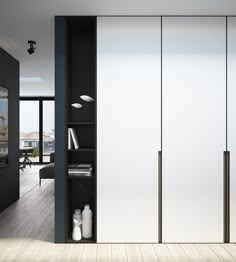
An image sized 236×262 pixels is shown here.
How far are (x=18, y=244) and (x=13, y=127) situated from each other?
2268mm

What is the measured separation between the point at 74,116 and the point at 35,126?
705 centimetres

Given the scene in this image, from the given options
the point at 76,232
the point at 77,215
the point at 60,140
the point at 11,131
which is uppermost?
the point at 11,131

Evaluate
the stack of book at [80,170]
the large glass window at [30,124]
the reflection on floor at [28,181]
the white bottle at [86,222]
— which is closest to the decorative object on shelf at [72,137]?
the stack of book at [80,170]

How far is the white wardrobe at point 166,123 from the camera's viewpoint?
115 inches

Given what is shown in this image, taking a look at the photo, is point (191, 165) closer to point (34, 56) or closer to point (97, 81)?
point (97, 81)

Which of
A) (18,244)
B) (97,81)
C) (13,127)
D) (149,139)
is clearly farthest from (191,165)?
(13,127)

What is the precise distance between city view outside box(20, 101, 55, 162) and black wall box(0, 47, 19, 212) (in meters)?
5.06

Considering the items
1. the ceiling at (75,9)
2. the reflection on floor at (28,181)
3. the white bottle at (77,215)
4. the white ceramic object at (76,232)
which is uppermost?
the ceiling at (75,9)

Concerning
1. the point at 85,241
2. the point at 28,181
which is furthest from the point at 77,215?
the point at 28,181

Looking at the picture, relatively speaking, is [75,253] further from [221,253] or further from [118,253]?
[221,253]

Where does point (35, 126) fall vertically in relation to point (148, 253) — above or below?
above

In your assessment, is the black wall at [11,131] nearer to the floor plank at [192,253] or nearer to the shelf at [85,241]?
the shelf at [85,241]

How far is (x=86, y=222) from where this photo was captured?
298 centimetres

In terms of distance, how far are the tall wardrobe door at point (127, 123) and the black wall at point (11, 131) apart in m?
1.97
